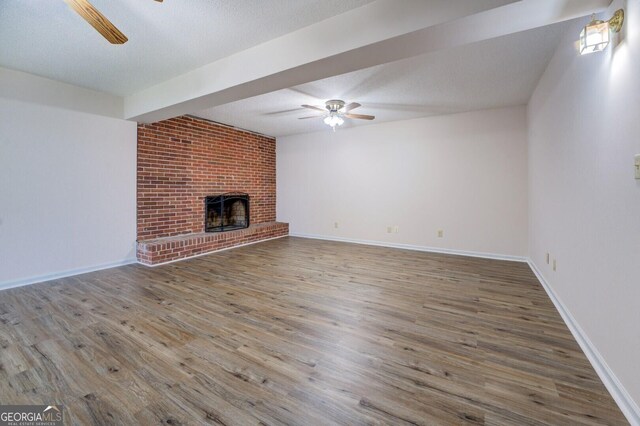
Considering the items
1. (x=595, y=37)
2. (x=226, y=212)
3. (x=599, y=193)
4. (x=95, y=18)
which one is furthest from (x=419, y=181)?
(x=95, y=18)

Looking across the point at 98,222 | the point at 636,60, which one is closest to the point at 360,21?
the point at 636,60

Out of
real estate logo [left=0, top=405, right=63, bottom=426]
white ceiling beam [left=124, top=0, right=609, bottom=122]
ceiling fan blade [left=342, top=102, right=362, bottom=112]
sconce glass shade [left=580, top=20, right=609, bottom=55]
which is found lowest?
real estate logo [left=0, top=405, right=63, bottom=426]

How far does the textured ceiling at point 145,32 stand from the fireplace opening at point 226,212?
2511mm

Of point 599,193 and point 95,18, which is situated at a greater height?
point 95,18

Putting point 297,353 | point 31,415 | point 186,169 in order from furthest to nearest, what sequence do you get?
point 186,169 → point 297,353 → point 31,415

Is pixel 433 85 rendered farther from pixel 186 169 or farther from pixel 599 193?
pixel 186 169

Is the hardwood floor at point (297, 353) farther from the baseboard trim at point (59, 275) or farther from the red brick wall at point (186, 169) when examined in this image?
the red brick wall at point (186, 169)

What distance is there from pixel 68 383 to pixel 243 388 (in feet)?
3.24

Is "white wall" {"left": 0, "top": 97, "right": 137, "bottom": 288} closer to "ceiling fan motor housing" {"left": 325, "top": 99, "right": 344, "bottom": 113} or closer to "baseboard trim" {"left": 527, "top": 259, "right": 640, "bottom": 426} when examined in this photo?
"ceiling fan motor housing" {"left": 325, "top": 99, "right": 344, "bottom": 113}

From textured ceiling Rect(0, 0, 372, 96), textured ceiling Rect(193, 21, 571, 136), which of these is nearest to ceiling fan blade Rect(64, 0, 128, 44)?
textured ceiling Rect(0, 0, 372, 96)

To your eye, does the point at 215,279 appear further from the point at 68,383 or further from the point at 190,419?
the point at 190,419

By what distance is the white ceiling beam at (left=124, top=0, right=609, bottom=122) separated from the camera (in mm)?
1612

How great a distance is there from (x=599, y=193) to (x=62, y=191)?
5.19m

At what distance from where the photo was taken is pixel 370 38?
1857mm
